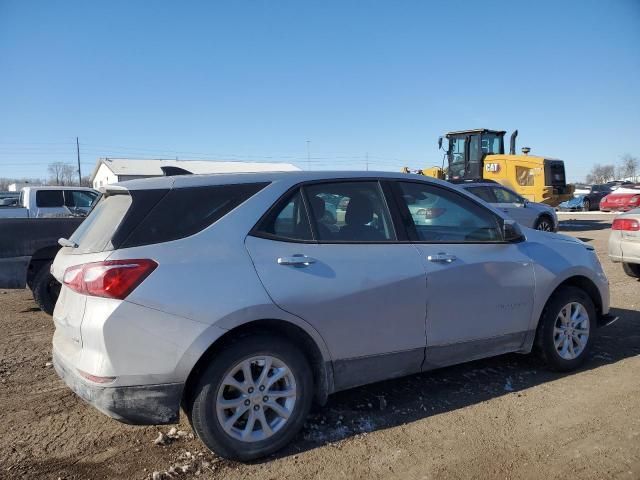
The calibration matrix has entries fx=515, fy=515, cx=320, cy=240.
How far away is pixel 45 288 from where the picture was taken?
634 cm

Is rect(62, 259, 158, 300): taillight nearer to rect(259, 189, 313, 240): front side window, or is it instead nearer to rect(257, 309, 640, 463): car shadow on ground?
rect(259, 189, 313, 240): front side window

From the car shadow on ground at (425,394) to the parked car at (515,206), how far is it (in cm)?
958

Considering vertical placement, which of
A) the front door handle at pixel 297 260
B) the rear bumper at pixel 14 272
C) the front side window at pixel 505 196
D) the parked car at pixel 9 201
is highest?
the parked car at pixel 9 201

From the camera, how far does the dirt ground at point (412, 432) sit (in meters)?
3.07

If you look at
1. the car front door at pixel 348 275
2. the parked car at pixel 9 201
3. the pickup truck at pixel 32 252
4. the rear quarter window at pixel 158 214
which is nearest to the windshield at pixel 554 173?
the pickup truck at pixel 32 252

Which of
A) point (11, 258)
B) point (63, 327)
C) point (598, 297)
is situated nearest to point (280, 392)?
point (63, 327)

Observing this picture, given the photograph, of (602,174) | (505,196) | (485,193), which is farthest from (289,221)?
(602,174)

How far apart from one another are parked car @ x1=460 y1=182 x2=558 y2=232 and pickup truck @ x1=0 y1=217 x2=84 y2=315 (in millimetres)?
10862

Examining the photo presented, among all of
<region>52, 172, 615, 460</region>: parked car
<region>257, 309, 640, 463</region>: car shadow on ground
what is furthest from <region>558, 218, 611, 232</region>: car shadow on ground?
<region>52, 172, 615, 460</region>: parked car

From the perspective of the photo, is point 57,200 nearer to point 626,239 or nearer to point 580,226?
point 626,239

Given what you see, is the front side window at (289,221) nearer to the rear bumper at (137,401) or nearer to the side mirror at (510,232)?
the rear bumper at (137,401)

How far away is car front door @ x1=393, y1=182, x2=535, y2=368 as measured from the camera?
378 cm

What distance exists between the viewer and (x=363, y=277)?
3434mm

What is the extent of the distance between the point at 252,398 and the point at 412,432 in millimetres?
1159
